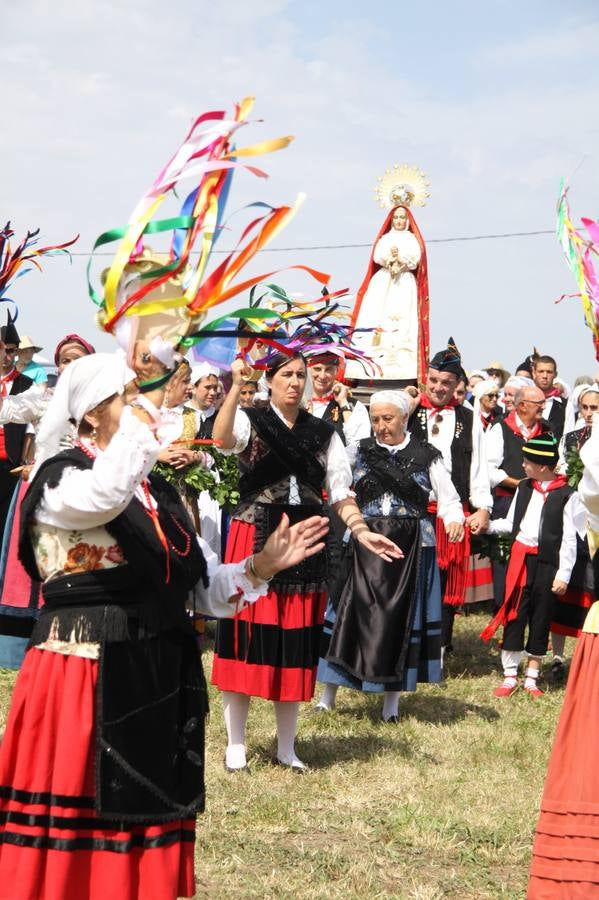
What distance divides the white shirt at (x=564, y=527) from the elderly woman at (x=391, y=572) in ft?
2.16

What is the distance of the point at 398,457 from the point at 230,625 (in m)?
1.65

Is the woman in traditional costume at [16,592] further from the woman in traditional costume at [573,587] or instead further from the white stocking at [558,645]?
the white stocking at [558,645]

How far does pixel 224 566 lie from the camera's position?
3777mm

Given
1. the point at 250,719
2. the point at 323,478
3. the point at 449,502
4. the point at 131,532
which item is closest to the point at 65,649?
the point at 131,532

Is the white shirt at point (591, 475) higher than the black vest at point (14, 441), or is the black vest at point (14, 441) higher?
the black vest at point (14, 441)

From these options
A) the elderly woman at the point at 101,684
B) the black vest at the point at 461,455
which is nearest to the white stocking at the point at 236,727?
the elderly woman at the point at 101,684

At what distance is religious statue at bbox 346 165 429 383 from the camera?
47.3 feet

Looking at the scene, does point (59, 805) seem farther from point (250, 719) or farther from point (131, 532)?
point (250, 719)

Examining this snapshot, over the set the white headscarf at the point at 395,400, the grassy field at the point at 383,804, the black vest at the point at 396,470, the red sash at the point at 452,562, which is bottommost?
the grassy field at the point at 383,804

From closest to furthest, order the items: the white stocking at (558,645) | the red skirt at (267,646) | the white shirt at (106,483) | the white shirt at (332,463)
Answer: the white shirt at (106,483) → the white shirt at (332,463) → the red skirt at (267,646) → the white stocking at (558,645)

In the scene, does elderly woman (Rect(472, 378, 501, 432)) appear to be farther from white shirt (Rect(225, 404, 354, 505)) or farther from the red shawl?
white shirt (Rect(225, 404, 354, 505))

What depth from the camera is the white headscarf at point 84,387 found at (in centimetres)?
334

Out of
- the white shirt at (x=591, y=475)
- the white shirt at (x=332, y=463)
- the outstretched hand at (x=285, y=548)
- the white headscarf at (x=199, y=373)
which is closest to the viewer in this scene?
the outstretched hand at (x=285, y=548)

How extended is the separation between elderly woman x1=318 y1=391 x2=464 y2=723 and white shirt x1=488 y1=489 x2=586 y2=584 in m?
0.66
